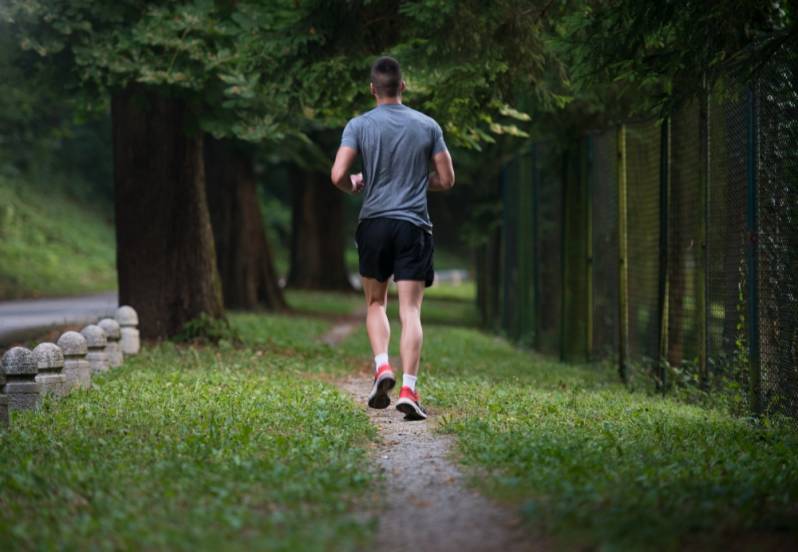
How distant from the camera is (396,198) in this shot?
336 inches

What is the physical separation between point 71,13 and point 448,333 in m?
10.6

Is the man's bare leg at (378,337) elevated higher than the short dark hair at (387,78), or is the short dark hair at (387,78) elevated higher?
the short dark hair at (387,78)

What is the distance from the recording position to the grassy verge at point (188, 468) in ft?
17.1

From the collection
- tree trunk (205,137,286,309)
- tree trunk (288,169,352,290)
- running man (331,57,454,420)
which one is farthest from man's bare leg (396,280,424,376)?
tree trunk (288,169,352,290)

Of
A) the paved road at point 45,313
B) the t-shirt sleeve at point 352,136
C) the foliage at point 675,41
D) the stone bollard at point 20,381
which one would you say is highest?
the foliage at point 675,41

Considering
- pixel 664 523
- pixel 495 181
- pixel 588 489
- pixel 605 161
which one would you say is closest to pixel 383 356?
pixel 588 489

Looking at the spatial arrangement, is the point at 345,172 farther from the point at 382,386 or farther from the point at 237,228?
the point at 237,228

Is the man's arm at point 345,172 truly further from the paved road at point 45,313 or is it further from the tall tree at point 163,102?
the paved road at point 45,313

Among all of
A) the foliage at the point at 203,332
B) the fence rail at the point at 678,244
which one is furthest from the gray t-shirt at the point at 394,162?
the foliage at the point at 203,332

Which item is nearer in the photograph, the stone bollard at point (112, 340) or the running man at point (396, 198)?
the running man at point (396, 198)

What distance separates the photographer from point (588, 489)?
19.1 feet

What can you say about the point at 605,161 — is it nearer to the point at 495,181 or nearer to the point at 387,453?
the point at 387,453

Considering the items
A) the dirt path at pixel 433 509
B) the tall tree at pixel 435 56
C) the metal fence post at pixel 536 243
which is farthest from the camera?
the metal fence post at pixel 536 243

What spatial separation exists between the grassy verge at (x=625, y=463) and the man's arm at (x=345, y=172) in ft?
5.58
